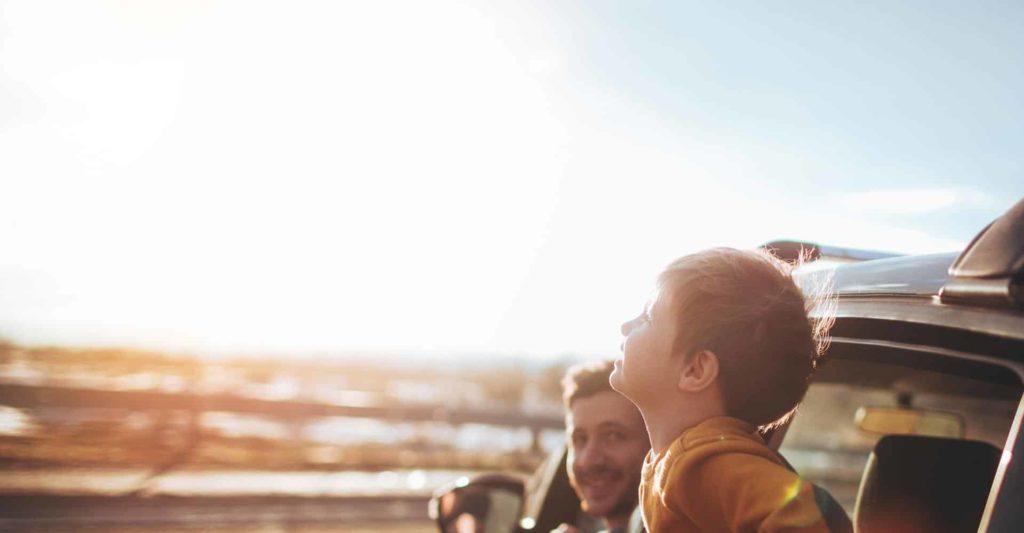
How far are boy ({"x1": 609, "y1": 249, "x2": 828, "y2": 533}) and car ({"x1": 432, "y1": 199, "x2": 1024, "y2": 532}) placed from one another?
0.73ft

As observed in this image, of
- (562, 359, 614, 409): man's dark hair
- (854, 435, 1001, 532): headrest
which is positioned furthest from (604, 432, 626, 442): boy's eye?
(854, 435, 1001, 532): headrest

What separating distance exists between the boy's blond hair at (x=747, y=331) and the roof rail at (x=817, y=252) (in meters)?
0.75

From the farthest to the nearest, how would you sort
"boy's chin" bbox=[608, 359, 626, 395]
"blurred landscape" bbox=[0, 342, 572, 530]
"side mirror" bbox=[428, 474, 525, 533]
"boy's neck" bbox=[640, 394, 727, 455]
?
"blurred landscape" bbox=[0, 342, 572, 530]
"side mirror" bbox=[428, 474, 525, 533]
"boy's chin" bbox=[608, 359, 626, 395]
"boy's neck" bbox=[640, 394, 727, 455]

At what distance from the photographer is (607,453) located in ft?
10.4

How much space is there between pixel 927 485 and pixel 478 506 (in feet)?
5.32

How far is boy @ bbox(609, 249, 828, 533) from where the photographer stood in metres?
1.67

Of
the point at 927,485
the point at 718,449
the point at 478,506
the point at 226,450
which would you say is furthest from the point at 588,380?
the point at 226,450

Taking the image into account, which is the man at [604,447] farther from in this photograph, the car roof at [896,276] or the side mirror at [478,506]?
the car roof at [896,276]

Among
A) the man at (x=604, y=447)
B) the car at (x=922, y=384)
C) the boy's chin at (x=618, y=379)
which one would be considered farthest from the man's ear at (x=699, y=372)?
the man at (x=604, y=447)

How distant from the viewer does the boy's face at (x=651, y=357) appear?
1.80m

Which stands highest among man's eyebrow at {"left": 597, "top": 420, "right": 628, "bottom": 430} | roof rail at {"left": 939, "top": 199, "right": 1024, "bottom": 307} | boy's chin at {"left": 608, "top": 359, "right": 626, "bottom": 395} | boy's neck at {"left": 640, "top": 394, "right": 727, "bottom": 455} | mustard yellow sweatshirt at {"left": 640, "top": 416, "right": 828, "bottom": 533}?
roof rail at {"left": 939, "top": 199, "right": 1024, "bottom": 307}

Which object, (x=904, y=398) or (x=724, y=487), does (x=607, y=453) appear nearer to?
(x=724, y=487)

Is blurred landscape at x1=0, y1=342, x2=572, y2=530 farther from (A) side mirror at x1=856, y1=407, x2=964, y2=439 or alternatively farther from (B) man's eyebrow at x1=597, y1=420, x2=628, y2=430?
(A) side mirror at x1=856, y1=407, x2=964, y2=439

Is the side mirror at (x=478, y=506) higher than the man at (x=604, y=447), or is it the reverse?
the man at (x=604, y=447)
